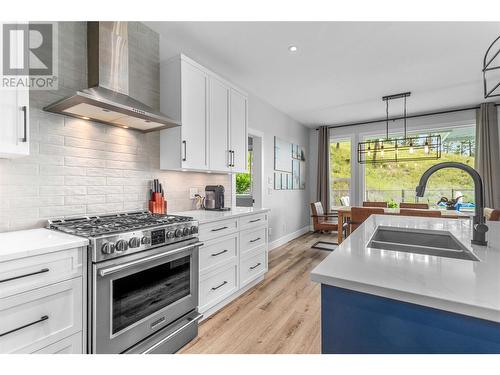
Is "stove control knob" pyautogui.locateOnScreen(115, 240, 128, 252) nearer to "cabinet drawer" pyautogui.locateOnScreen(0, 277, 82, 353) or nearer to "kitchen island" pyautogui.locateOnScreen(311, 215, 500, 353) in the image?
"cabinet drawer" pyautogui.locateOnScreen(0, 277, 82, 353)

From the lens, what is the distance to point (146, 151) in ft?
7.82

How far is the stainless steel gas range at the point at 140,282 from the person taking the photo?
138 centimetres

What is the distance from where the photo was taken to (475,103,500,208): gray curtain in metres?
4.37

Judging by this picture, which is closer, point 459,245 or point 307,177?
point 459,245

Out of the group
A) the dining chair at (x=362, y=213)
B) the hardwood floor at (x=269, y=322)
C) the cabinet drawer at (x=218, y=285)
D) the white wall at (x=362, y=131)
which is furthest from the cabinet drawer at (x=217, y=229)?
the white wall at (x=362, y=131)

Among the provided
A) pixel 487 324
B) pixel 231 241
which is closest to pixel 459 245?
pixel 487 324

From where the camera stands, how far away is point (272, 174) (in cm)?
467

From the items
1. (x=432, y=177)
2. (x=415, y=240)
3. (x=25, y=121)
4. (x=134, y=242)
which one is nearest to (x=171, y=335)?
(x=134, y=242)

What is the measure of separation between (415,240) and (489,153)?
171 inches

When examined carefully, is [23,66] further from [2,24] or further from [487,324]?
[487,324]

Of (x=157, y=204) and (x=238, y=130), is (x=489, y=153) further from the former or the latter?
(x=157, y=204)

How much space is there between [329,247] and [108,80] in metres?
4.30

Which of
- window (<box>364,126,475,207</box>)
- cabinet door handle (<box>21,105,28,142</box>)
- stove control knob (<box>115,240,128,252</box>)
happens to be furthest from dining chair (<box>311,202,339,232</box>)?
cabinet door handle (<box>21,105,28,142</box>)

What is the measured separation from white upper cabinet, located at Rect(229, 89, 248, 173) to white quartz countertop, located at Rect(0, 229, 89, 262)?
190 cm
